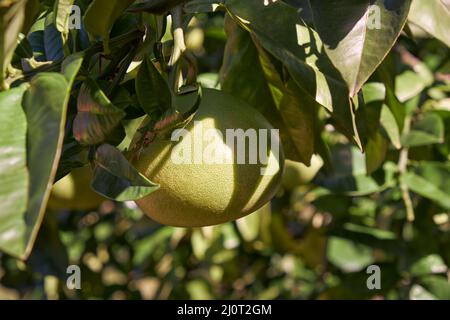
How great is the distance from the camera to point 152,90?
26.4 inches

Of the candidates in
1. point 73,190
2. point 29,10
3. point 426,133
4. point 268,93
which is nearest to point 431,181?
point 426,133

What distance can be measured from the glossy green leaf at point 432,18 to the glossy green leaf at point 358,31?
72 millimetres

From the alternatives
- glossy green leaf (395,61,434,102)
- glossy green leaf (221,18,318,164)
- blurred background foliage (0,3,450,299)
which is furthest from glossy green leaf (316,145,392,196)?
glossy green leaf (221,18,318,164)

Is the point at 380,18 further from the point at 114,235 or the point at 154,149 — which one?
the point at 114,235

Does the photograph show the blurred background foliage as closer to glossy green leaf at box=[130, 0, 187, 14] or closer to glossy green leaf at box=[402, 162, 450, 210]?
glossy green leaf at box=[402, 162, 450, 210]

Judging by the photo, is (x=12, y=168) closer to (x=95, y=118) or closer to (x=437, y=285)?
(x=95, y=118)

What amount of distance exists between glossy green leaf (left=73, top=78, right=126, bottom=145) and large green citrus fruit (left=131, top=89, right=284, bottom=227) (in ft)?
0.27

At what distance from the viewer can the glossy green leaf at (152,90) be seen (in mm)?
668

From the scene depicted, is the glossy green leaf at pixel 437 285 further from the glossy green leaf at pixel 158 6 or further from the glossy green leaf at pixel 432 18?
the glossy green leaf at pixel 158 6

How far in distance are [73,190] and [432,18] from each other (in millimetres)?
671

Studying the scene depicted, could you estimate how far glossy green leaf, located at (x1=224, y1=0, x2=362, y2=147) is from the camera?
2.25ft

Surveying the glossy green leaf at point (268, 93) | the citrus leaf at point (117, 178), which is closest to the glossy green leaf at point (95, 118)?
the citrus leaf at point (117, 178)

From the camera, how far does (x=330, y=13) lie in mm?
646

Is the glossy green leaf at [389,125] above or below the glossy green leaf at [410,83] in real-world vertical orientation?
above
